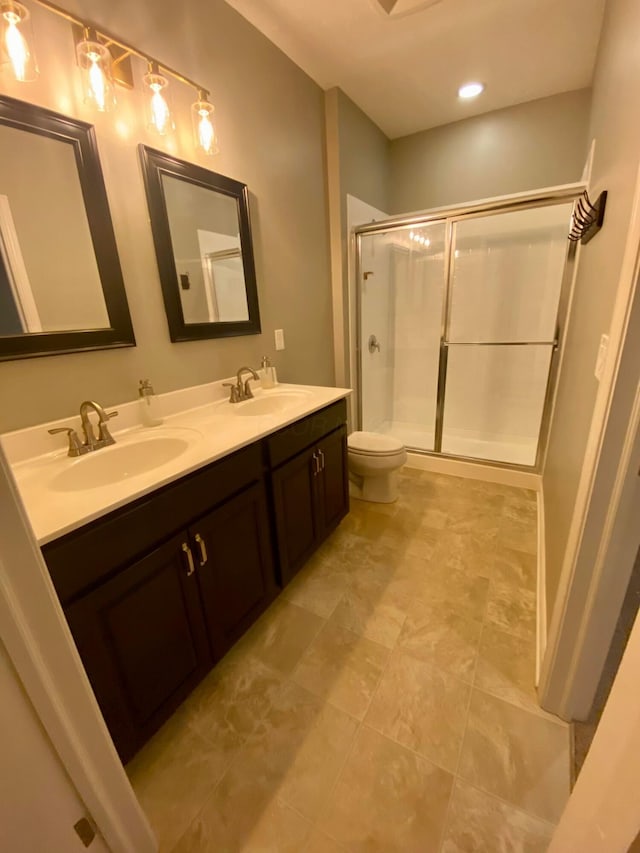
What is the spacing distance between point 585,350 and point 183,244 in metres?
1.66

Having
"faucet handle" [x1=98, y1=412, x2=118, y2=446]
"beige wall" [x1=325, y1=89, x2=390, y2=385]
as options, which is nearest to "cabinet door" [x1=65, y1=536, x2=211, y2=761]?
"faucet handle" [x1=98, y1=412, x2=118, y2=446]

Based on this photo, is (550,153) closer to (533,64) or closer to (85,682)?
(533,64)

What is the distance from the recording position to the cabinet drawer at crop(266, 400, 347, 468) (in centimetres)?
137

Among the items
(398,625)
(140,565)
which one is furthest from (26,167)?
(398,625)

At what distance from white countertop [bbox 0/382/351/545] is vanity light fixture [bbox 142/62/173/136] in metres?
0.98

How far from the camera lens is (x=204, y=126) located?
142cm

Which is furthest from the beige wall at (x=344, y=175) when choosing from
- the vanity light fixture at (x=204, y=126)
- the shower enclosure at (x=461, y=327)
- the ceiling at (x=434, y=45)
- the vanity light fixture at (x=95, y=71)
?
the vanity light fixture at (x=95, y=71)

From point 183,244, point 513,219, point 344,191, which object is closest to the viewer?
point 183,244

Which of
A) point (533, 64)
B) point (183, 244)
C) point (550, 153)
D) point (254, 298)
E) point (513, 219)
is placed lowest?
point (254, 298)

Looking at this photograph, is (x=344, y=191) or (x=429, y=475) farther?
(x=429, y=475)

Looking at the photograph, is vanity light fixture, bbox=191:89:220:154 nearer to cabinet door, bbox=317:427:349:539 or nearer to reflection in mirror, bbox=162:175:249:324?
reflection in mirror, bbox=162:175:249:324

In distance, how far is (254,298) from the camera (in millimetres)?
1816

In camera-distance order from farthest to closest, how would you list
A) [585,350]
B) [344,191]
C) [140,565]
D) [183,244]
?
[344,191] < [183,244] < [585,350] < [140,565]

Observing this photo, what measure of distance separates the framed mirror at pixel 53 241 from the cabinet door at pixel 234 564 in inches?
29.2
